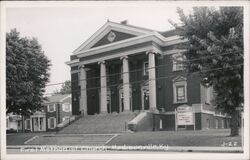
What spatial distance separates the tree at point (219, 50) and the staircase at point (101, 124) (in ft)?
27.5

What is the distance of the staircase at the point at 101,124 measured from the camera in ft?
83.3

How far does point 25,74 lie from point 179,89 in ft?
37.2

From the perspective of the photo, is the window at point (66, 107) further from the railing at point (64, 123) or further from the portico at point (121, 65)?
the railing at point (64, 123)

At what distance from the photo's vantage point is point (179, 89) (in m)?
28.2

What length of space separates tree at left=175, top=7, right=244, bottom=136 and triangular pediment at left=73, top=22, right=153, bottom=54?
8571 mm

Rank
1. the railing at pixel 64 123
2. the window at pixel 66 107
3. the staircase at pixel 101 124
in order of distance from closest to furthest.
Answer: the staircase at pixel 101 124 < the railing at pixel 64 123 < the window at pixel 66 107

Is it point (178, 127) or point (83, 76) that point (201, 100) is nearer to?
point (178, 127)

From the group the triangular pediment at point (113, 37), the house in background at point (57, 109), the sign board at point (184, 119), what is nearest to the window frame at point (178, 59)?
the sign board at point (184, 119)

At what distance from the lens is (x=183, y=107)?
27.1 meters

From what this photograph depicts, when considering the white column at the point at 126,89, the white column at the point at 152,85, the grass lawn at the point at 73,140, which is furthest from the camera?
the white column at the point at 126,89

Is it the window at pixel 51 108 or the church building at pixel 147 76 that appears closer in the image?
the church building at pixel 147 76

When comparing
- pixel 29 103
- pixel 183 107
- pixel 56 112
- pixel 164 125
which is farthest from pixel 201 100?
pixel 56 112

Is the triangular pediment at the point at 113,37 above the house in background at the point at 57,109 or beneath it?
above

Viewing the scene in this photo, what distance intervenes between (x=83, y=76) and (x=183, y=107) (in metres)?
8.46
